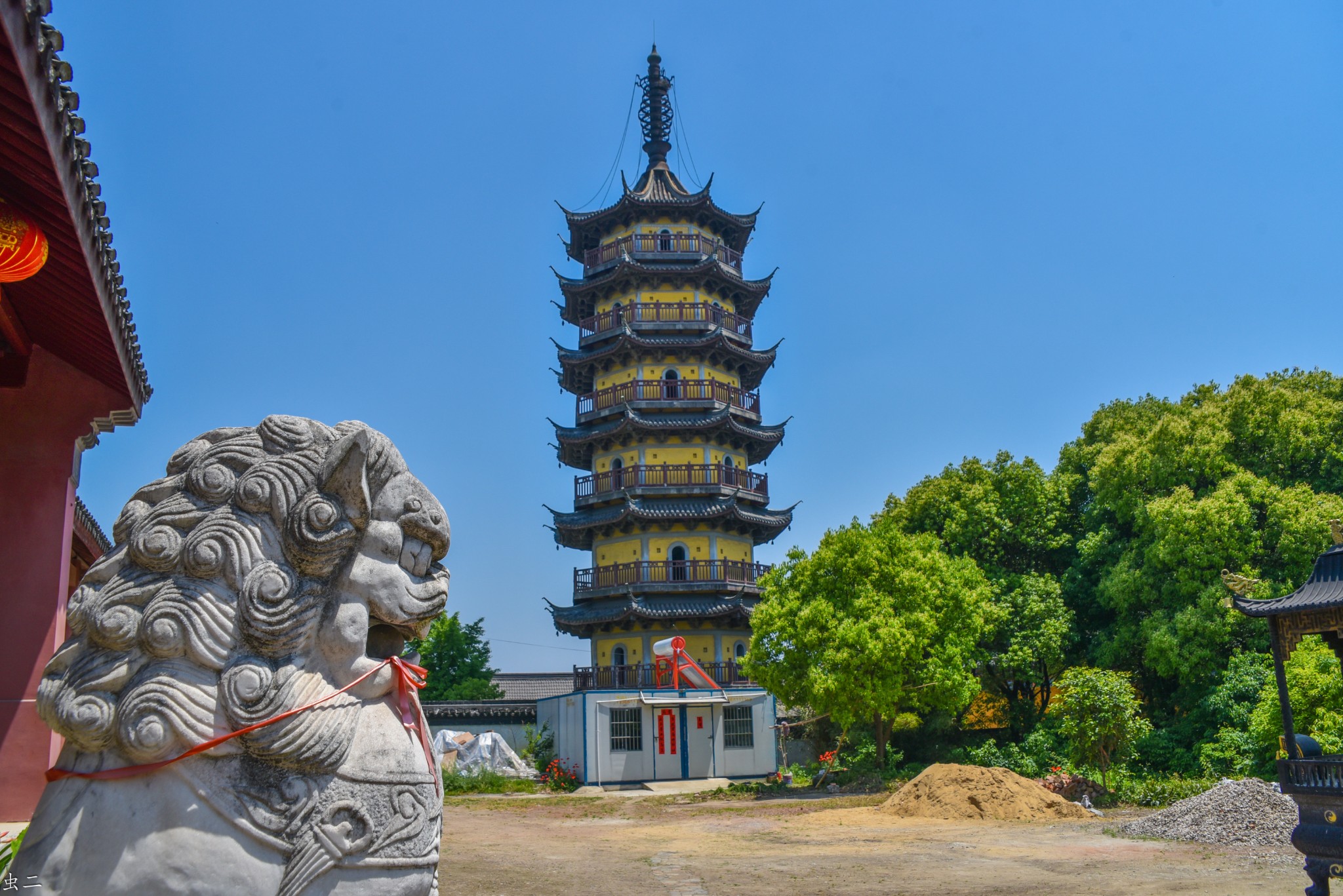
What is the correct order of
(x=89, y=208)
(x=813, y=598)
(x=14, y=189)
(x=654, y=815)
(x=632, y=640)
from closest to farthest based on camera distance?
(x=14, y=189) < (x=89, y=208) < (x=654, y=815) < (x=813, y=598) < (x=632, y=640)

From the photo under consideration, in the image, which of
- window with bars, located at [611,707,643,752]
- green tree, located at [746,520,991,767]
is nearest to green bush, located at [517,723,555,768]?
window with bars, located at [611,707,643,752]

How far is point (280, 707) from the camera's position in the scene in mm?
2762

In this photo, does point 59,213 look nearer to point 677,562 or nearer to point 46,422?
point 46,422

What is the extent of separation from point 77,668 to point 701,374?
27642 mm

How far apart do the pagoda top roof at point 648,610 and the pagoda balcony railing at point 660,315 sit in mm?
8099

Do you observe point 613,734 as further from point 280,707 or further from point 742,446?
point 280,707

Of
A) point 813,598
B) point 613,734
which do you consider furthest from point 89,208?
point 613,734

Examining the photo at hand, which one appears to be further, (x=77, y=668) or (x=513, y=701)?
(x=513, y=701)

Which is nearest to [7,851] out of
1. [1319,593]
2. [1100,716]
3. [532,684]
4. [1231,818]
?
[1319,593]

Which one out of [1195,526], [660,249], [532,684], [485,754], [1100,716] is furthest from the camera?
[532,684]

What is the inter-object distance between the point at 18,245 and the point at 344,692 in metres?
4.26

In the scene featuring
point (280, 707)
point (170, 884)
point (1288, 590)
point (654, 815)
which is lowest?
point (654, 815)

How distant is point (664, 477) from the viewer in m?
28.6

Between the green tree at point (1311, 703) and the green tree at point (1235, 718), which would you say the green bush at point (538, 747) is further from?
the green tree at point (1311, 703)
